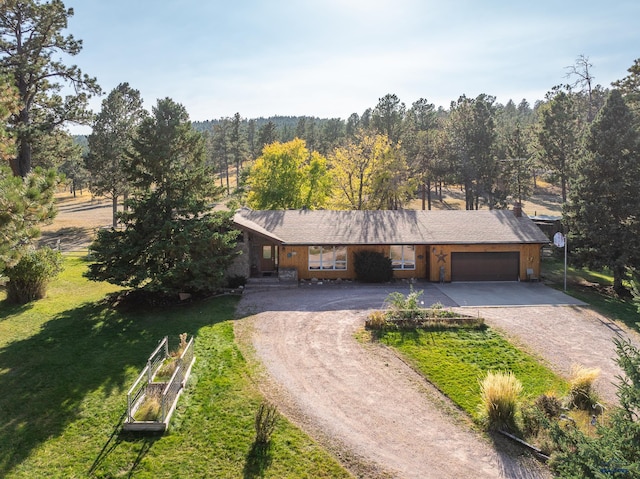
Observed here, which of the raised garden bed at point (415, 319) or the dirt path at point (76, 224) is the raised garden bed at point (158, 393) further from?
the dirt path at point (76, 224)

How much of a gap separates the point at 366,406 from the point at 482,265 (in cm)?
1642

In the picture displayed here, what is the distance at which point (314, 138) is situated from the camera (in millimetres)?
85750

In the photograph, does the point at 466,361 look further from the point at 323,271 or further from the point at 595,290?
the point at 595,290

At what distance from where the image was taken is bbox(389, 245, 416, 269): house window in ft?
82.7

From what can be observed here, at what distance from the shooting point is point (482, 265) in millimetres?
24984

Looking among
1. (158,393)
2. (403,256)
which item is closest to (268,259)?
(403,256)

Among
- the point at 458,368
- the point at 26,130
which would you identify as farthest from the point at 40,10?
the point at 458,368

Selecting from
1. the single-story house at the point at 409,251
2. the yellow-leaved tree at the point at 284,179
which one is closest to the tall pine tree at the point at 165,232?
the single-story house at the point at 409,251

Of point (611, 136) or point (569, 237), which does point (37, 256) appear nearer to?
point (569, 237)

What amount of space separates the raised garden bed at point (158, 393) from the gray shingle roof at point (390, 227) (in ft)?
A: 36.1

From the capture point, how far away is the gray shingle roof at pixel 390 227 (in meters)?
24.5

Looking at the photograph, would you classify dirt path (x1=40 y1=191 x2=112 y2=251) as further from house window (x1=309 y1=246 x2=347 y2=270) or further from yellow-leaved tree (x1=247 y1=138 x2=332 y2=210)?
house window (x1=309 y1=246 x2=347 y2=270)

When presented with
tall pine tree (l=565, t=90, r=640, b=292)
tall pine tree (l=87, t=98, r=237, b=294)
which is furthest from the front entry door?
tall pine tree (l=565, t=90, r=640, b=292)

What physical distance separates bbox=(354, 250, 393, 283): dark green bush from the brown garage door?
4.11m
